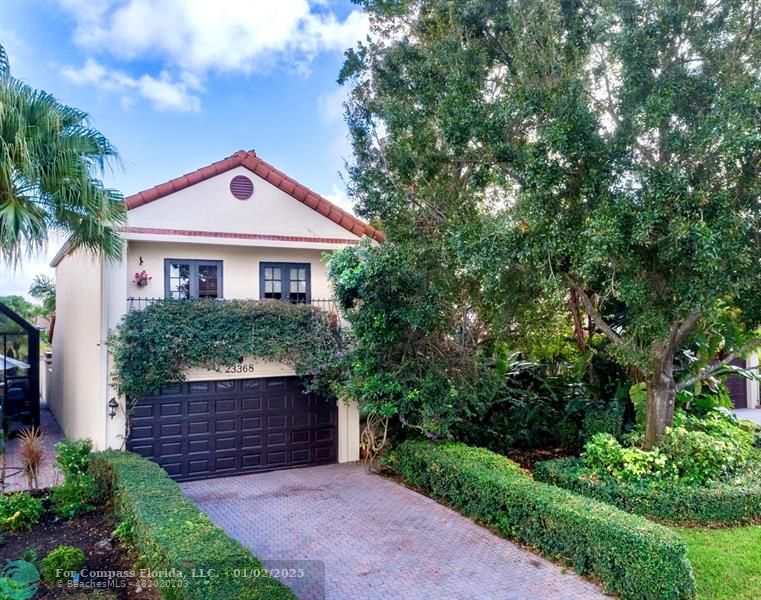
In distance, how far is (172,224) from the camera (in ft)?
43.4

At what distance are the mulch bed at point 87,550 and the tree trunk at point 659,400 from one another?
9.68 m

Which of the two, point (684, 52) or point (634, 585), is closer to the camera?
point (634, 585)

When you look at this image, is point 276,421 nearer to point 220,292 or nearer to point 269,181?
point 220,292

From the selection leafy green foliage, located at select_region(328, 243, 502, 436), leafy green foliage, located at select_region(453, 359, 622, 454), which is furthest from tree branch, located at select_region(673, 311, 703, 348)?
leafy green foliage, located at select_region(328, 243, 502, 436)

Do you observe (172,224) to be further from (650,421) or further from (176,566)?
(650,421)

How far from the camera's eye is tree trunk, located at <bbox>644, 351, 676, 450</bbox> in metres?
11.3

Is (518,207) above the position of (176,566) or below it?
above

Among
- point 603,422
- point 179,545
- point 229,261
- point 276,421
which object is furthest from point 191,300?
point 603,422

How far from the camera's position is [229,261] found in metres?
14.5

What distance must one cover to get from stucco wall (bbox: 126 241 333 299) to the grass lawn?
33.7ft

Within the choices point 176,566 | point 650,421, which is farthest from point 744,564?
point 176,566

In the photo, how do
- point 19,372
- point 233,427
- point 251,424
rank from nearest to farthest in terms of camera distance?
point 233,427 → point 251,424 → point 19,372

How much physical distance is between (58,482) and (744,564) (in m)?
13.4

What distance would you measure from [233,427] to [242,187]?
6.14 metres
